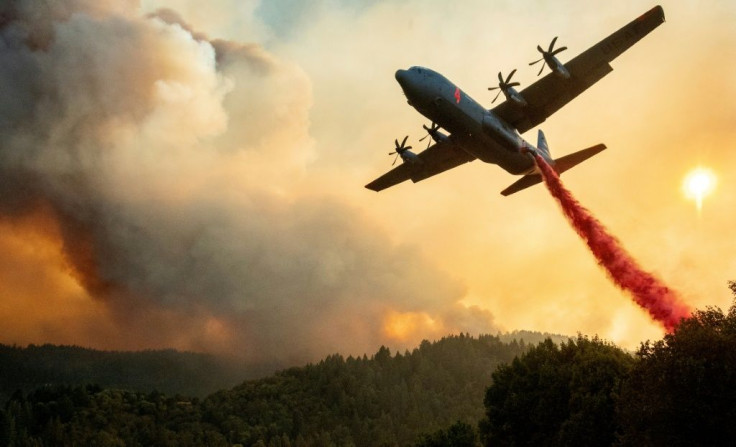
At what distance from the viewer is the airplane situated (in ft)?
133

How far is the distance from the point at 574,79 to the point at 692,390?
22.5 meters

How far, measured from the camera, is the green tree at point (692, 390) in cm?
2905

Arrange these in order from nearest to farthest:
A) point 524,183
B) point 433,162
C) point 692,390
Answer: point 692,390 < point 524,183 < point 433,162

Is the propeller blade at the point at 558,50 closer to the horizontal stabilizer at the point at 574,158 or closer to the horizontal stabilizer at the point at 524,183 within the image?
the horizontal stabilizer at the point at 574,158

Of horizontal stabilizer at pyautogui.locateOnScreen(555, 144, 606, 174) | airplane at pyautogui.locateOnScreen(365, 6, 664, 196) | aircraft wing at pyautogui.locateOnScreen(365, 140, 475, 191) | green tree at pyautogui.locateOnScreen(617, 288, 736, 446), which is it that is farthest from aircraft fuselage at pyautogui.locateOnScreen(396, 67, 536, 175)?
green tree at pyautogui.locateOnScreen(617, 288, 736, 446)

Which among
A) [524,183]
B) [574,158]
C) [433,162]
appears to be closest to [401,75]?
[433,162]

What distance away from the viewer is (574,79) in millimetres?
43750

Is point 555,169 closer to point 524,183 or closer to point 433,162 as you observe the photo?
point 524,183

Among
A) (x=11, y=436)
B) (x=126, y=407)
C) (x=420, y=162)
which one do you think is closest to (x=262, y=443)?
(x=126, y=407)

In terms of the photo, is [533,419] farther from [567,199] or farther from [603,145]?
[603,145]

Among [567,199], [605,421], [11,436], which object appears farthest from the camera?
[11,436]

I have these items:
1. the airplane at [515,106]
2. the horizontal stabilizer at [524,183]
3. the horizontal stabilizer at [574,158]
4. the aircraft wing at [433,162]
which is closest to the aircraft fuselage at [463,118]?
the airplane at [515,106]

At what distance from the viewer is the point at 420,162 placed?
51250 millimetres

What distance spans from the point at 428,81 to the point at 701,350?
2165 centimetres
